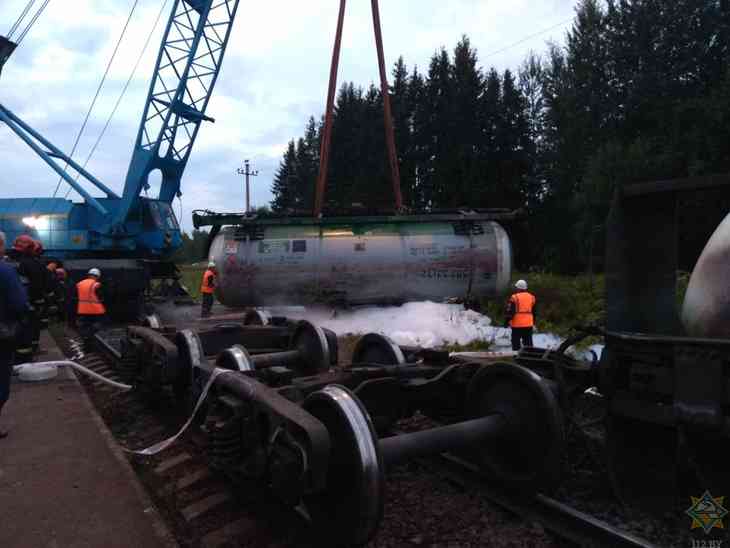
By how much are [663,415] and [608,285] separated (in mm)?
775

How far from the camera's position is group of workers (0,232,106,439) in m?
4.49

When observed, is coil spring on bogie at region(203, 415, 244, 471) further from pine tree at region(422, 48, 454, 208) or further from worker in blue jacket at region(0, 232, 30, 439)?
pine tree at region(422, 48, 454, 208)

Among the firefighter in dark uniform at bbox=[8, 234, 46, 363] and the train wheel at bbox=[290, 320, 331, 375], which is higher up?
the firefighter in dark uniform at bbox=[8, 234, 46, 363]

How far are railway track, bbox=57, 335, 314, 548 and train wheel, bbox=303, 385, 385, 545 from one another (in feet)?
1.46

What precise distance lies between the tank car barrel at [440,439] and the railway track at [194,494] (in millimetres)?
732

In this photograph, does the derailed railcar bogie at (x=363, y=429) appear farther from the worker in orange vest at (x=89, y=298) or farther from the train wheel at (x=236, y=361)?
the worker in orange vest at (x=89, y=298)

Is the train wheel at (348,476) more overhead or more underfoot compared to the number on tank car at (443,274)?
more underfoot

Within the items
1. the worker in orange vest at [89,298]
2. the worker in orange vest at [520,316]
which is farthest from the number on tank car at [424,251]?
the worker in orange vest at [89,298]

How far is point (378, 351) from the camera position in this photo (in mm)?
4379

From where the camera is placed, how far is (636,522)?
299cm

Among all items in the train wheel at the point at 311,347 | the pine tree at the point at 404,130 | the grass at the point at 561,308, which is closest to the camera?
the train wheel at the point at 311,347

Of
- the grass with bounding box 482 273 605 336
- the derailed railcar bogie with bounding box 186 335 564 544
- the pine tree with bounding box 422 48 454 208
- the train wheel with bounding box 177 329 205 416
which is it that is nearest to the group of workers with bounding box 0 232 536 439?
the train wheel with bounding box 177 329 205 416

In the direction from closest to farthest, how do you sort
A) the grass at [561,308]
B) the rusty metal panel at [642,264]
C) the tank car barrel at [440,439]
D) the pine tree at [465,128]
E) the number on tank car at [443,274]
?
the tank car barrel at [440,439]
the rusty metal panel at [642,264]
the grass at [561,308]
the number on tank car at [443,274]
the pine tree at [465,128]

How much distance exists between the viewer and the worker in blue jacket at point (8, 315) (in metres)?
4.45
